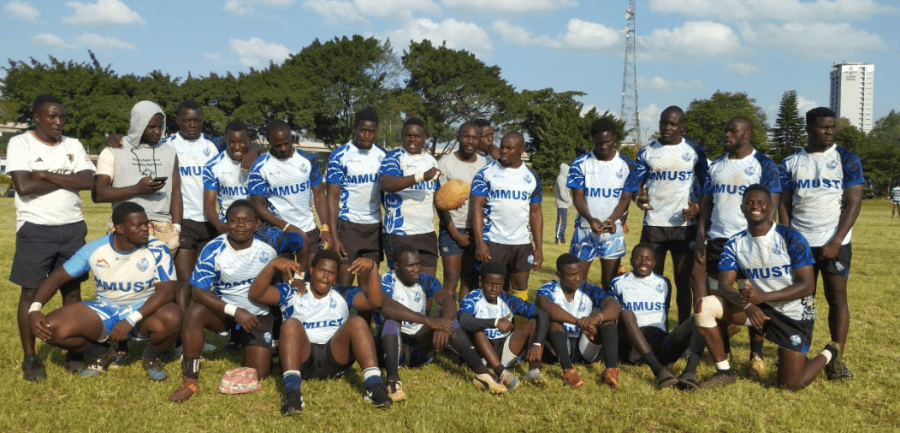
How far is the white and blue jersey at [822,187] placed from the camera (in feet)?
19.6

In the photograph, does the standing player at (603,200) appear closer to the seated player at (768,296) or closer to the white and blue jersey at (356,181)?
the seated player at (768,296)

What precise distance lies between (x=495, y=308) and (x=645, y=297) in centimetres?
154

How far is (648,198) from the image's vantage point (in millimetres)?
7012

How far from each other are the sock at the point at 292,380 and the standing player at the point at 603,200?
3.25m

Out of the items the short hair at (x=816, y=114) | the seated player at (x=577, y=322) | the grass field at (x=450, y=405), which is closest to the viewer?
the grass field at (x=450, y=405)

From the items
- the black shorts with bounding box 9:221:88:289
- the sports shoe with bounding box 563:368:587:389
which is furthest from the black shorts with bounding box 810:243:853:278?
the black shorts with bounding box 9:221:88:289

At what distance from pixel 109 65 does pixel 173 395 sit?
5965cm

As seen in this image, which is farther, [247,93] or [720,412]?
[247,93]

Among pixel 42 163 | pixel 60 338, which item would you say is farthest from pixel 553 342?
pixel 42 163

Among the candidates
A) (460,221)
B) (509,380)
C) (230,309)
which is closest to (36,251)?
(230,309)

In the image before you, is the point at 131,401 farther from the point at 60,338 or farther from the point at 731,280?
the point at 731,280

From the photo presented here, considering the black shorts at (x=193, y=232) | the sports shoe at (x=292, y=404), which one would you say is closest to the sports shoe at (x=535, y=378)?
the sports shoe at (x=292, y=404)

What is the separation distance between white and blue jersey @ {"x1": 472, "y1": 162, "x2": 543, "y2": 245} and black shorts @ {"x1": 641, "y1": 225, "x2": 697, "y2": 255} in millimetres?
1317

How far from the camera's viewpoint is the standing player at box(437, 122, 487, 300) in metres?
6.95
